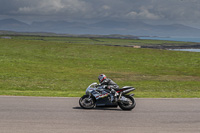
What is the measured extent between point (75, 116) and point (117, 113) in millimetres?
1778

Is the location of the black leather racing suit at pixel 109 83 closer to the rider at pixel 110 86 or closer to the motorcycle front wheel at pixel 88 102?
the rider at pixel 110 86

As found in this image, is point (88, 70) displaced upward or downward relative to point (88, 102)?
upward

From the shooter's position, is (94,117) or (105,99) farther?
(105,99)

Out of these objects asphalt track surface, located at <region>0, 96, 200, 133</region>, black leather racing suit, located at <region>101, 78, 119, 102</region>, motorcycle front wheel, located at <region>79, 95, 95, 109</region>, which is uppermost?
black leather racing suit, located at <region>101, 78, 119, 102</region>

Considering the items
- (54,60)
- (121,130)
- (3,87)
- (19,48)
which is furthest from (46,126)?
(19,48)

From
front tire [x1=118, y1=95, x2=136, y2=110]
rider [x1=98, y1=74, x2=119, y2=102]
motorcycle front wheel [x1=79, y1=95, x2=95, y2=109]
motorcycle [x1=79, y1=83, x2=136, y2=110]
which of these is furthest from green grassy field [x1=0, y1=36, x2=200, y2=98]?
rider [x1=98, y1=74, x2=119, y2=102]

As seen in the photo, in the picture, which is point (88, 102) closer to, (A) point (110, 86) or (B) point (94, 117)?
(A) point (110, 86)

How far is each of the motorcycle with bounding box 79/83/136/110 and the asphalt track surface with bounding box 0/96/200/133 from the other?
262 mm

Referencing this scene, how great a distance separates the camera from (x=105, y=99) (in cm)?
1209

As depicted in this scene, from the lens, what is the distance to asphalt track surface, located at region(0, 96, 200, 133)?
9.06 m

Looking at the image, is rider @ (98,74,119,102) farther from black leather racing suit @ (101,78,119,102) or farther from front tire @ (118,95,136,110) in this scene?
front tire @ (118,95,136,110)

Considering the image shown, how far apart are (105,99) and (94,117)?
59.0 inches

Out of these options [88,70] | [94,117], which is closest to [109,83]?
[94,117]

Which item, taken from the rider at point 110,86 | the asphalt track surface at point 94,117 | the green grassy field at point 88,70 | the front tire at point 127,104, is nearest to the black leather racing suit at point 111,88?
the rider at point 110,86
